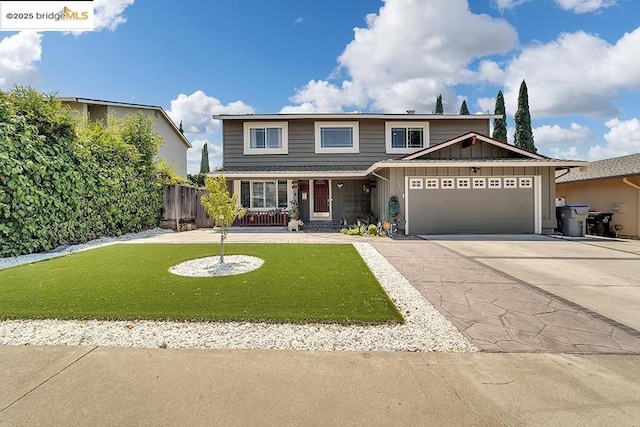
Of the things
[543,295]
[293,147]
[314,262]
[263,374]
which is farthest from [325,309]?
[293,147]

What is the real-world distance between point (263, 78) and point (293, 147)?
12.6 ft

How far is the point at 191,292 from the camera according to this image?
15.9 ft

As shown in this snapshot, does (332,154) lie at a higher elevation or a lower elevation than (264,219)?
higher

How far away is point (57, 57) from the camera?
389 inches

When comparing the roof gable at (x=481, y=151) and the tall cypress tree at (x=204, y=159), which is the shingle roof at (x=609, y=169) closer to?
the roof gable at (x=481, y=151)

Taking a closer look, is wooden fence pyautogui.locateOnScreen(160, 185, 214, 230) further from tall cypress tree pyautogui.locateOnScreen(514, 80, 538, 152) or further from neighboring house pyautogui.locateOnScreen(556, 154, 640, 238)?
tall cypress tree pyautogui.locateOnScreen(514, 80, 538, 152)

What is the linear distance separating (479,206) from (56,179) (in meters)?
14.7

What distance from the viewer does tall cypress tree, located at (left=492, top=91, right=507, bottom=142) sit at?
89.1ft

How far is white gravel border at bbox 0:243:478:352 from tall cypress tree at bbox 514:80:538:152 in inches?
1135

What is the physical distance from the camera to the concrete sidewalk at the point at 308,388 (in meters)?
2.10

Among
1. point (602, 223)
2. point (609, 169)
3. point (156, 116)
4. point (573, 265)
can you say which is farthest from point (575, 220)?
point (156, 116)

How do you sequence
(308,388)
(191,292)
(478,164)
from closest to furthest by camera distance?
1. (308,388)
2. (191,292)
3. (478,164)

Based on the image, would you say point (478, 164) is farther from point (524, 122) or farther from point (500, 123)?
point (500, 123)

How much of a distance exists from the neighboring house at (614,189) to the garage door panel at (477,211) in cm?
318
